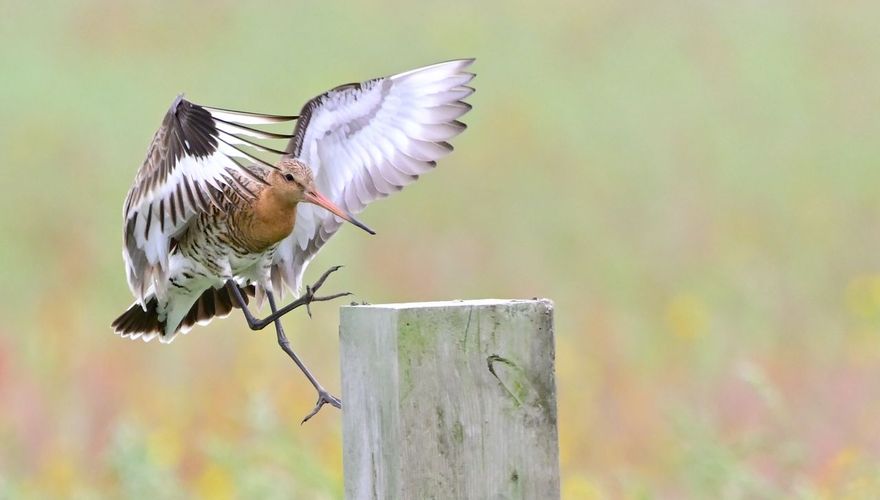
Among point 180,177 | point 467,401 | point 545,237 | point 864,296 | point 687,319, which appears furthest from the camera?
point 545,237

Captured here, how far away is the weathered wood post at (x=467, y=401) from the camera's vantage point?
10.2ft

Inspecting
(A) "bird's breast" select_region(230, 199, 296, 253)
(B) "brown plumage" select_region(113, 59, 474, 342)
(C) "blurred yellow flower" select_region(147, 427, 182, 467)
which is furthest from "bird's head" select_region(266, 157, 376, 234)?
(C) "blurred yellow flower" select_region(147, 427, 182, 467)

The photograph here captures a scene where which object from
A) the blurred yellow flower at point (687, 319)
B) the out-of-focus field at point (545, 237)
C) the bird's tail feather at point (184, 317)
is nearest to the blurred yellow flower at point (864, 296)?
the out-of-focus field at point (545, 237)

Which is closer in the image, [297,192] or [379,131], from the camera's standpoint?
[297,192]

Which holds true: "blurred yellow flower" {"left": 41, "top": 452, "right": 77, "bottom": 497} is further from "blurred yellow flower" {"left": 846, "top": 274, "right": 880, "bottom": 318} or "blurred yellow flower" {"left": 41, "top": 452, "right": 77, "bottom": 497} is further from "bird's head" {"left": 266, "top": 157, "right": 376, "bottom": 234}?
"blurred yellow flower" {"left": 846, "top": 274, "right": 880, "bottom": 318}

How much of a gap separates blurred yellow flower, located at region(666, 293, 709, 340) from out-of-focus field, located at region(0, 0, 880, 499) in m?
0.03

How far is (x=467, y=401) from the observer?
3123mm

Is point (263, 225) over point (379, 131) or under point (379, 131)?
under

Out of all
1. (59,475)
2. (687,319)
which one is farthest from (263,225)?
(687,319)

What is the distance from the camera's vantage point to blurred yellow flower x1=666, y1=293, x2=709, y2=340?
8.99 metres

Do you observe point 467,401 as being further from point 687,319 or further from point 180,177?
point 687,319

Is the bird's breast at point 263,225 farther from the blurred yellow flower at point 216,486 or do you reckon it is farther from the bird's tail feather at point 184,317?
the blurred yellow flower at point 216,486

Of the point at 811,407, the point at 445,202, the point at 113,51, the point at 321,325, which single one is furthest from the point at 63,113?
the point at 811,407

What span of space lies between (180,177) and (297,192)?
18.9 inches
